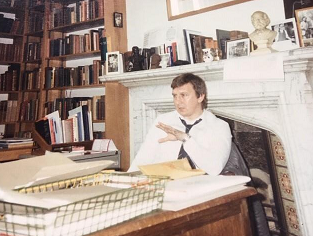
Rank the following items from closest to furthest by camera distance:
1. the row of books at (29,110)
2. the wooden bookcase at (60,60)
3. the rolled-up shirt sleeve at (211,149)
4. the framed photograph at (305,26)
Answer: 1. the rolled-up shirt sleeve at (211,149)
2. the framed photograph at (305,26)
3. the wooden bookcase at (60,60)
4. the row of books at (29,110)

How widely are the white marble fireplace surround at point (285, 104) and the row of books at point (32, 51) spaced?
2012 mm

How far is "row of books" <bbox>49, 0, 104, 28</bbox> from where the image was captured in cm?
299

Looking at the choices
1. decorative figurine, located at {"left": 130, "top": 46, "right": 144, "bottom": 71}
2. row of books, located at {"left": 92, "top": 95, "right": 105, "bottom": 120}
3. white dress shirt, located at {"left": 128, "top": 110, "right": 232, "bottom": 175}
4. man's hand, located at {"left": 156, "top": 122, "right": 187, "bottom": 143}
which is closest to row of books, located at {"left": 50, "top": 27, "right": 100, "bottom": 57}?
row of books, located at {"left": 92, "top": 95, "right": 105, "bottom": 120}

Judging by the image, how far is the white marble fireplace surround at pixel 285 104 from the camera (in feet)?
5.24

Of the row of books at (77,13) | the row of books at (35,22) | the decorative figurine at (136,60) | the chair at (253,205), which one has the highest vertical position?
the row of books at (35,22)

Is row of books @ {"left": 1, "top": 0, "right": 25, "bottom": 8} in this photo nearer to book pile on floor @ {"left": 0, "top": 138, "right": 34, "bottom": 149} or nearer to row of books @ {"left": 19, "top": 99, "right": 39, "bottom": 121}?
row of books @ {"left": 19, "top": 99, "right": 39, "bottom": 121}

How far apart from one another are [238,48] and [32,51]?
2.80m

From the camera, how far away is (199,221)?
591mm

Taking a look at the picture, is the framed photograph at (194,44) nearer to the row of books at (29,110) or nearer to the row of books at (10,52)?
the row of books at (29,110)

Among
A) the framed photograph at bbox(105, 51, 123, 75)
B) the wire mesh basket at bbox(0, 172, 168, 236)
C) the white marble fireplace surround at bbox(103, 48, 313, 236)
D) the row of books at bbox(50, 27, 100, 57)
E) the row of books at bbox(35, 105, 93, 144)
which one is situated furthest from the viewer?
the row of books at bbox(50, 27, 100, 57)

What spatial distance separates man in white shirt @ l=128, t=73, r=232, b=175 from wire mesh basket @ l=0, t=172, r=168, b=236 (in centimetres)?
97

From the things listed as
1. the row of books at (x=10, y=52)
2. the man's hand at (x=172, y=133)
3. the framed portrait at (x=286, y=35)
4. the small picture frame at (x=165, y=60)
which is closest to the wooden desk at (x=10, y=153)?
the row of books at (x=10, y=52)

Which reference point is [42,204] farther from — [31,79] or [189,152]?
[31,79]

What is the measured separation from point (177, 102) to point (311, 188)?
3.17ft
